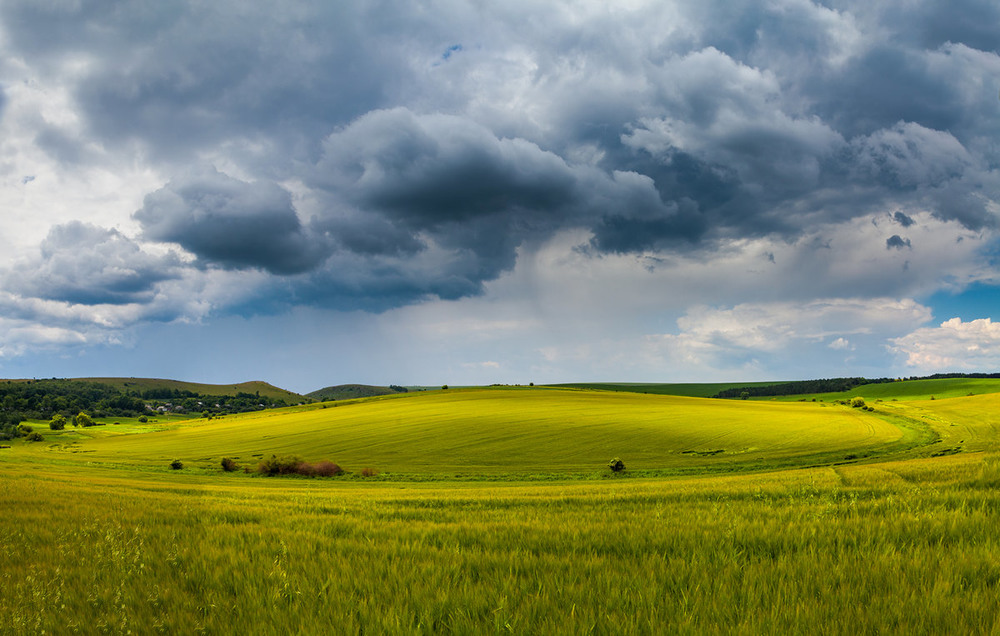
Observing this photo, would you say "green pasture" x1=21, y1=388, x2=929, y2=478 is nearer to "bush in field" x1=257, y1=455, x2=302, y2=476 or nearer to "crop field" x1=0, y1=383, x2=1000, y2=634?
"bush in field" x1=257, y1=455, x2=302, y2=476

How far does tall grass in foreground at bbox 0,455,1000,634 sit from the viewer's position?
3375mm

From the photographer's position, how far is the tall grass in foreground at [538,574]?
3375 millimetres

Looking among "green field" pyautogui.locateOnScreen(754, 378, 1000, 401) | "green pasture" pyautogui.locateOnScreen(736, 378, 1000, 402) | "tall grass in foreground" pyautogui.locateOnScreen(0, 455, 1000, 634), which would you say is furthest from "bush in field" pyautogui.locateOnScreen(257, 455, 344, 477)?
"green field" pyautogui.locateOnScreen(754, 378, 1000, 401)

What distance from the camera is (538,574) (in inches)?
169

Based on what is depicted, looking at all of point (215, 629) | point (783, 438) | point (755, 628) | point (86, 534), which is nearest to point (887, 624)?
point (755, 628)

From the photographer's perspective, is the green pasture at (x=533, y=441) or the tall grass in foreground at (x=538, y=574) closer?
the tall grass in foreground at (x=538, y=574)

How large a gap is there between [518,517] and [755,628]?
489cm

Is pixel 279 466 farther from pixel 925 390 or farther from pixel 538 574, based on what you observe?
pixel 925 390

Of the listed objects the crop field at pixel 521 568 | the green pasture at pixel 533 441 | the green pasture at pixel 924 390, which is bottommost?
the green pasture at pixel 924 390

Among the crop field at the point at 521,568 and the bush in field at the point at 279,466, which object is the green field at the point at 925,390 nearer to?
the bush in field at the point at 279,466

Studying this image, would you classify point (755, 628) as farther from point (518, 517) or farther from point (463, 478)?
point (463, 478)

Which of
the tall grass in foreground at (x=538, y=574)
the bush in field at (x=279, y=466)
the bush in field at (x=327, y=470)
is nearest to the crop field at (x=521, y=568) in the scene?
the tall grass in foreground at (x=538, y=574)

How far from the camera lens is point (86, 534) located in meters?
6.71

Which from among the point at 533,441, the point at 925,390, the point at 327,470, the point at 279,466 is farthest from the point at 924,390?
the point at 279,466
